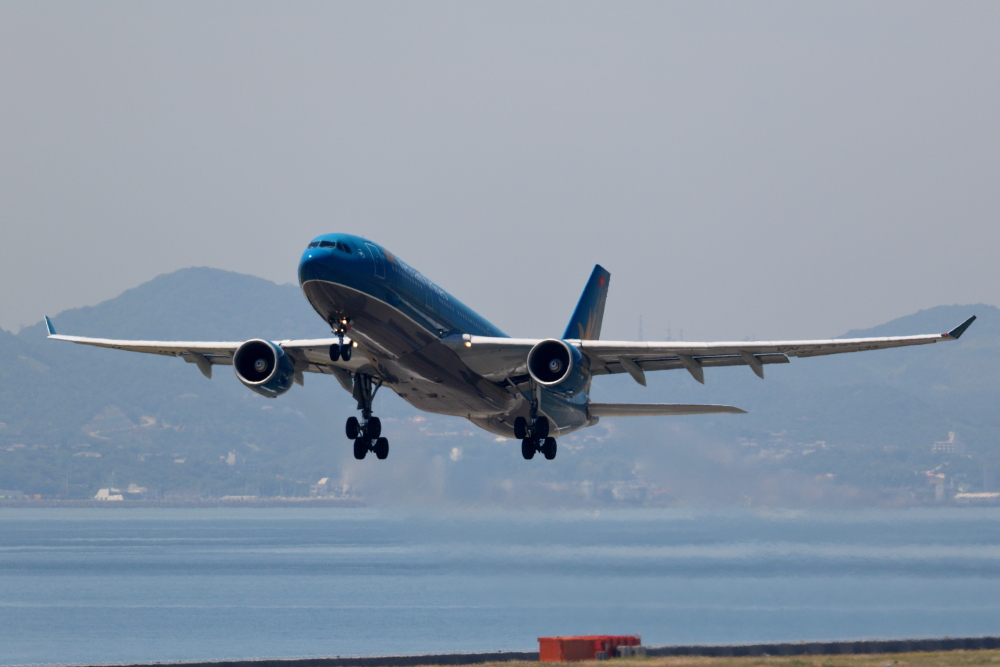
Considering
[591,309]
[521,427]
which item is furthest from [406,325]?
[591,309]

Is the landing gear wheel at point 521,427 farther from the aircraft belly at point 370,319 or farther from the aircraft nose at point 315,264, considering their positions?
the aircraft nose at point 315,264

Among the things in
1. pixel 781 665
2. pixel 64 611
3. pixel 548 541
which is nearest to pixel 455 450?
pixel 64 611

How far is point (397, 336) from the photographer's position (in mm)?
34719

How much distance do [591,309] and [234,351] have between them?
661 inches

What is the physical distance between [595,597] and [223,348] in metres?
54.8

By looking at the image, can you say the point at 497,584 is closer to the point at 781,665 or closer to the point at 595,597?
the point at 595,597

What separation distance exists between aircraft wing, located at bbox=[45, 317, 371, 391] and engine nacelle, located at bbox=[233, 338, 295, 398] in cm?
46

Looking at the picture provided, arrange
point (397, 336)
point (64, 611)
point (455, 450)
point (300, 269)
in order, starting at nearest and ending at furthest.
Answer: point (300, 269), point (397, 336), point (64, 611), point (455, 450)

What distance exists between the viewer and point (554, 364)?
3672cm

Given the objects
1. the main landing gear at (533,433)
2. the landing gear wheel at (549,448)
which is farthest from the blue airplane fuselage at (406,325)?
the landing gear wheel at (549,448)

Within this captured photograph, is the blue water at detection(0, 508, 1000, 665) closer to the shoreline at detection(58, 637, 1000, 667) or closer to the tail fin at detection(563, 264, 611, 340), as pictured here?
the shoreline at detection(58, 637, 1000, 667)

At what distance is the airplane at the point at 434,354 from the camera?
108 feet

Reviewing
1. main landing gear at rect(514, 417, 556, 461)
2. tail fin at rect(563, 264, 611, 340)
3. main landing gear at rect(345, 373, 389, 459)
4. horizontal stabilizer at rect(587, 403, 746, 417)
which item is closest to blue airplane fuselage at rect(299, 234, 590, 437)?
main landing gear at rect(514, 417, 556, 461)

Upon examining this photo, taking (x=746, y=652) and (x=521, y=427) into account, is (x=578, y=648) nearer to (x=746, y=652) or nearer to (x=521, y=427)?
(x=746, y=652)
